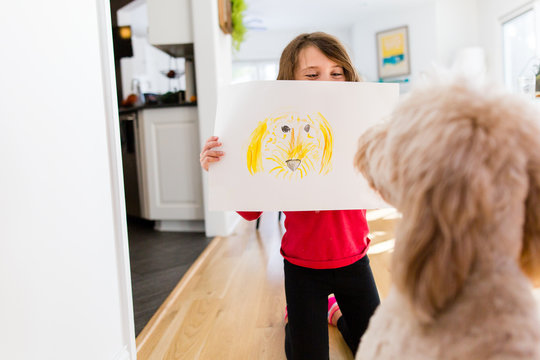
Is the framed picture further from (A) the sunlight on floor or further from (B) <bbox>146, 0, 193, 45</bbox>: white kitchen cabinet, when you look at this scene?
(B) <bbox>146, 0, 193, 45</bbox>: white kitchen cabinet

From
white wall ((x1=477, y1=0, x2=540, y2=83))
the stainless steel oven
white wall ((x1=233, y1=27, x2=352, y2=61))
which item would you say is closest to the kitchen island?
the stainless steel oven

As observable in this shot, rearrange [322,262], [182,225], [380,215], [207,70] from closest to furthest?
[322,262], [207,70], [182,225], [380,215]

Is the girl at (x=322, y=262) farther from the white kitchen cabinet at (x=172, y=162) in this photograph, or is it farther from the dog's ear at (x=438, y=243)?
the white kitchen cabinet at (x=172, y=162)

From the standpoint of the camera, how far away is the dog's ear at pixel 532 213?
44cm

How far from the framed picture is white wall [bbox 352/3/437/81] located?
8 centimetres

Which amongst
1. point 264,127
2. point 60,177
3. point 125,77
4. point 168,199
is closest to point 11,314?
point 60,177

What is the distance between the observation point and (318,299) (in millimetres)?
1217

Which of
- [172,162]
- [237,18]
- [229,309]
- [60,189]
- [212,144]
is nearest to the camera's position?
[60,189]

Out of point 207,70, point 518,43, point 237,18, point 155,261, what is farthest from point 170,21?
point 518,43

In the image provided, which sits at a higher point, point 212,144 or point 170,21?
point 170,21

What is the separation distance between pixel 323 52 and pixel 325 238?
60cm

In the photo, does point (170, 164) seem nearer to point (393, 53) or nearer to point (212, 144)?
point (212, 144)

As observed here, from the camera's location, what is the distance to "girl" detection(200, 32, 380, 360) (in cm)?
120

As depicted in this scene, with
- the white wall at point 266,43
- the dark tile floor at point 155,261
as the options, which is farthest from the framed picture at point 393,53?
the dark tile floor at point 155,261
